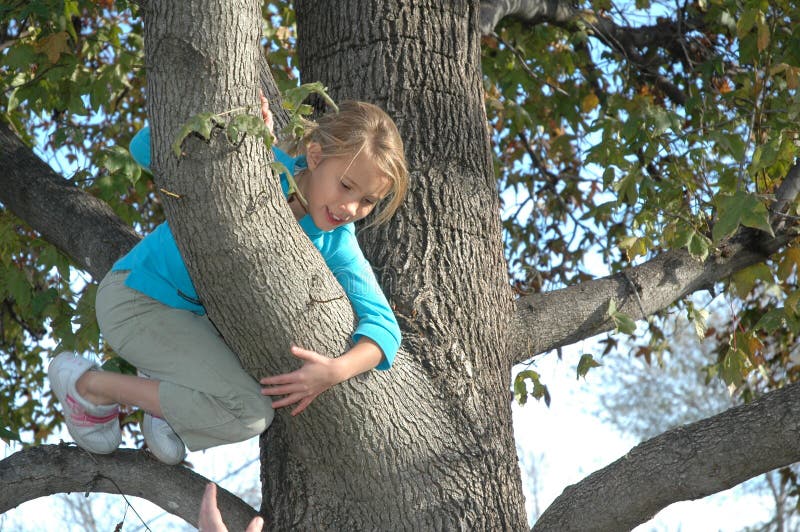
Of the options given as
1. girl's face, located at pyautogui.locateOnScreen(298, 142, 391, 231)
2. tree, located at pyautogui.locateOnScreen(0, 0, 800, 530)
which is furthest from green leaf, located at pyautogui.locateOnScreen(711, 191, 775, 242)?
girl's face, located at pyautogui.locateOnScreen(298, 142, 391, 231)

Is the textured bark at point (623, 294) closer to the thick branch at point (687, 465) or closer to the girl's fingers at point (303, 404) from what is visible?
the thick branch at point (687, 465)

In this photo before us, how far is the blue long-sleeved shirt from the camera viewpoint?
2709mm

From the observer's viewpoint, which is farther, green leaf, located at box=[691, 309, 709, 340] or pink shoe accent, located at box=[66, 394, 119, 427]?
green leaf, located at box=[691, 309, 709, 340]

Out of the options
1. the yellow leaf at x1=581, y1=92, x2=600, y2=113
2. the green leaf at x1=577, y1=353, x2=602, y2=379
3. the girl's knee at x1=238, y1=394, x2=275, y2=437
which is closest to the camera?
the girl's knee at x1=238, y1=394, x2=275, y2=437

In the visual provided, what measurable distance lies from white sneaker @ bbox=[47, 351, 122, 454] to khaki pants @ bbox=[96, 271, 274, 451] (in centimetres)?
21

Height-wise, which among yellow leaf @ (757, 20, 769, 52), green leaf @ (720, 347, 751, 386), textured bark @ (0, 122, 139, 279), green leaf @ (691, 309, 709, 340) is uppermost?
yellow leaf @ (757, 20, 769, 52)

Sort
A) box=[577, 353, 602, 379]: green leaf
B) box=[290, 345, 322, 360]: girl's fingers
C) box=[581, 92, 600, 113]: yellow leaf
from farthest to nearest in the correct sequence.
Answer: box=[581, 92, 600, 113]: yellow leaf
box=[577, 353, 602, 379]: green leaf
box=[290, 345, 322, 360]: girl's fingers

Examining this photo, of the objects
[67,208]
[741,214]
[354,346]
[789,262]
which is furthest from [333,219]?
[789,262]

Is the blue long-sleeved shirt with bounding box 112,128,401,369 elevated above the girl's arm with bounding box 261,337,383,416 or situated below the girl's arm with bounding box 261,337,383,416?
above

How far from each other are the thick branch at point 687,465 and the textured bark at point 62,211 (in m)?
1.87

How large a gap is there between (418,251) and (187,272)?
0.88 meters

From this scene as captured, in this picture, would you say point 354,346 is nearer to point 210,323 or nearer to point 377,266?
point 210,323

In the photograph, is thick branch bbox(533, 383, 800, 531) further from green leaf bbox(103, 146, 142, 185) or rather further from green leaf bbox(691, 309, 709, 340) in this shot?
green leaf bbox(103, 146, 142, 185)

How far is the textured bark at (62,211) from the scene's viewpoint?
3.36 m
